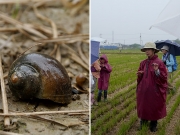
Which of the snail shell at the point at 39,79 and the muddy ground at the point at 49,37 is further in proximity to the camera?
the muddy ground at the point at 49,37

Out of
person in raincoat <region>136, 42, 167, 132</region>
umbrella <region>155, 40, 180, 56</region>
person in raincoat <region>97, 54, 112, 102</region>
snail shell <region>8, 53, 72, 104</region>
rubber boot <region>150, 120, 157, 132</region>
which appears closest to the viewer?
snail shell <region>8, 53, 72, 104</region>

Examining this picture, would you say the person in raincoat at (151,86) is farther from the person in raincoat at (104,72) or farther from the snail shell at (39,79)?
the person in raincoat at (104,72)

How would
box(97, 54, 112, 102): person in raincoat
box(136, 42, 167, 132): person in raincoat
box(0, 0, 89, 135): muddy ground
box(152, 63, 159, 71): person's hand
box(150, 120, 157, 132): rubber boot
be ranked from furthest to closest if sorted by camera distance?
box(97, 54, 112, 102): person in raincoat, box(150, 120, 157, 132): rubber boot, box(136, 42, 167, 132): person in raincoat, box(152, 63, 159, 71): person's hand, box(0, 0, 89, 135): muddy ground

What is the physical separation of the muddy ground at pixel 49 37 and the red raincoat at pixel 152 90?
0.97 meters

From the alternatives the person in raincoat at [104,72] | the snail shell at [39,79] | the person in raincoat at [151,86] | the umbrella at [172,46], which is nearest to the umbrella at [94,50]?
the person in raincoat at [151,86]

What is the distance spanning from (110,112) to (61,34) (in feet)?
6.55

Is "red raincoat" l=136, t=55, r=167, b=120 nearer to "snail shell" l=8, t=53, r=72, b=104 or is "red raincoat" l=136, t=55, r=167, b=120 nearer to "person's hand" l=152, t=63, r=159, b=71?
"person's hand" l=152, t=63, r=159, b=71

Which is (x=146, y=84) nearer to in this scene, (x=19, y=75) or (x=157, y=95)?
(x=157, y=95)

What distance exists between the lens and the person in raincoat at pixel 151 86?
2754 millimetres

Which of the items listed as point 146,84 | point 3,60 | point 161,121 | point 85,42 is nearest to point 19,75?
point 3,60

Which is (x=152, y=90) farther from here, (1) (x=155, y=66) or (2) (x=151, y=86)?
(1) (x=155, y=66)

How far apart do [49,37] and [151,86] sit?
1.23 meters

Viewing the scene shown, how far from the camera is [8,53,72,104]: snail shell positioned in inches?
70.9

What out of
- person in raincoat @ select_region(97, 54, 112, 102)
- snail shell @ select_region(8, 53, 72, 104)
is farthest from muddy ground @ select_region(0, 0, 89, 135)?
person in raincoat @ select_region(97, 54, 112, 102)
